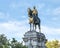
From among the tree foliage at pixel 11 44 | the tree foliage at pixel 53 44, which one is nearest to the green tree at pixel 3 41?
the tree foliage at pixel 11 44

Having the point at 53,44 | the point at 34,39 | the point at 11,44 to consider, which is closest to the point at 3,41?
the point at 11,44

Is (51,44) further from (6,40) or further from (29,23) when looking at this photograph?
(6,40)

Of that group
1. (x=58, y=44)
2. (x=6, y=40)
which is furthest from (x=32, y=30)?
(x=6, y=40)

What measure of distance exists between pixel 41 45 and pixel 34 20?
15.8 feet

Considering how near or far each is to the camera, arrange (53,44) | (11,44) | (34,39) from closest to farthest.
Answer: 1. (11,44)
2. (34,39)
3. (53,44)

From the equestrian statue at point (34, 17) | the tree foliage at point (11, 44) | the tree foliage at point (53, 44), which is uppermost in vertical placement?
the equestrian statue at point (34, 17)

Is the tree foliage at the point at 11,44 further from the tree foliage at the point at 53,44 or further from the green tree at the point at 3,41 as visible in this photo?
the tree foliage at the point at 53,44

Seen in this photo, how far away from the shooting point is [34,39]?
238ft

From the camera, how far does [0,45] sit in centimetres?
4803

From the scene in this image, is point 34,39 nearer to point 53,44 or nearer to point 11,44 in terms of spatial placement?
point 53,44

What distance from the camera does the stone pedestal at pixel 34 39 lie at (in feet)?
238

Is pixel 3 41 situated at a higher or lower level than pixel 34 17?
lower

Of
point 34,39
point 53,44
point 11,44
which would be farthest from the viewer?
point 53,44

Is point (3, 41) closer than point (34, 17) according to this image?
Yes
